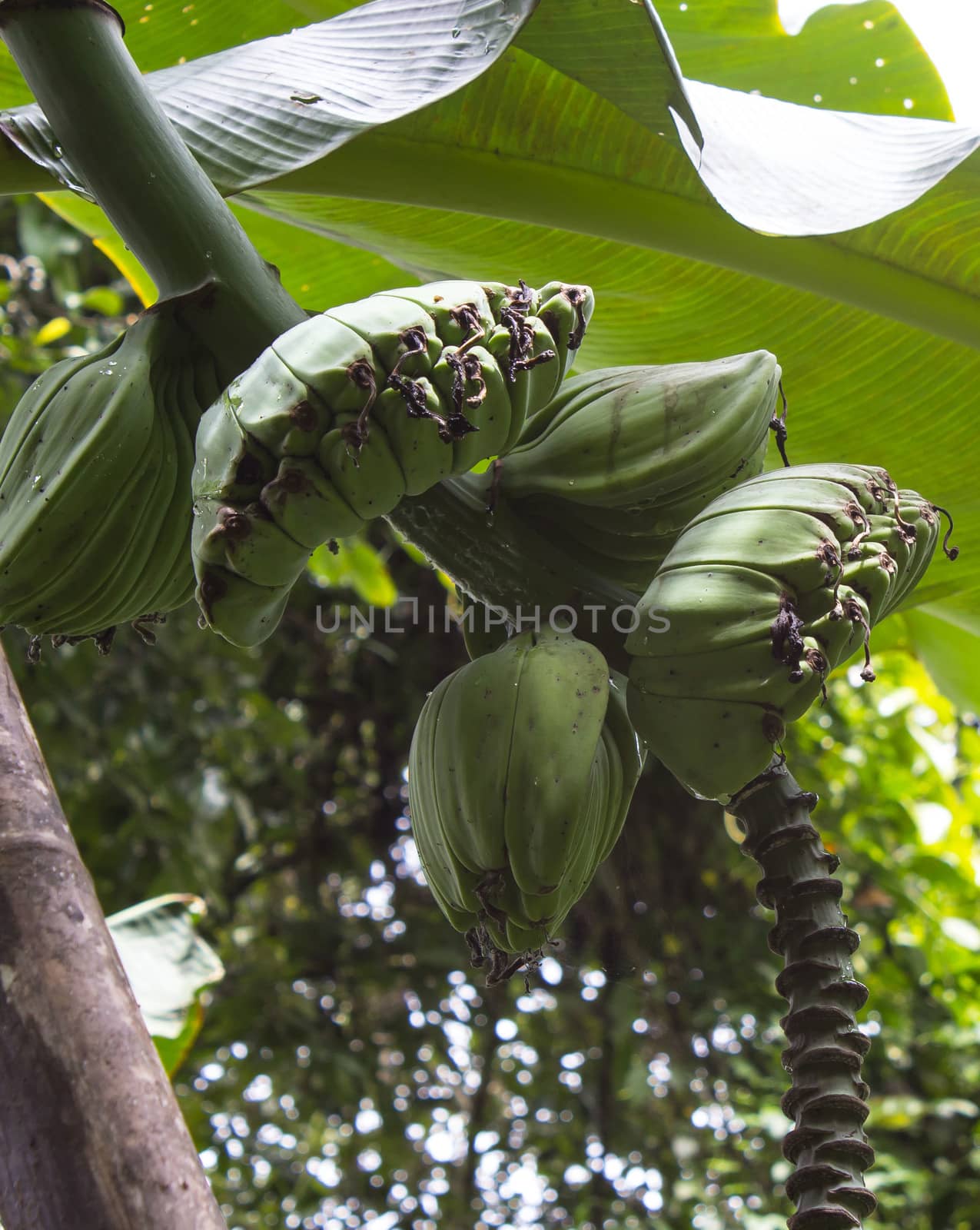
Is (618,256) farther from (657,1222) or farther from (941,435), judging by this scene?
(657,1222)

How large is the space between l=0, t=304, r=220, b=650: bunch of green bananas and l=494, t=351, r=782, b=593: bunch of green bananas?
0.19 metres

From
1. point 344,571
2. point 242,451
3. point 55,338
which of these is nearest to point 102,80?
point 242,451

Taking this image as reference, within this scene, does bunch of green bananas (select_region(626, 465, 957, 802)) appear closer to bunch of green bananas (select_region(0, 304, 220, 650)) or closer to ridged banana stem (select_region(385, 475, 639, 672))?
ridged banana stem (select_region(385, 475, 639, 672))

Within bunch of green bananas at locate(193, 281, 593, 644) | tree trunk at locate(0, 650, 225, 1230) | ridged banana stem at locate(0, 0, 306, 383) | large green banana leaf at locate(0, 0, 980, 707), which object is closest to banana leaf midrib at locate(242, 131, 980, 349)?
large green banana leaf at locate(0, 0, 980, 707)

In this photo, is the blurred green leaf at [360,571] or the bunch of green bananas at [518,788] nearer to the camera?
the bunch of green bananas at [518,788]

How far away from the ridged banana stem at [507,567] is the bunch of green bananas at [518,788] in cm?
3

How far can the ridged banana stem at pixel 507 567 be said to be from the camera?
66 cm

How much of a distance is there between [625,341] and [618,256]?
0.33 ft

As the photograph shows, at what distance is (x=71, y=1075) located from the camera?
0.62 metres

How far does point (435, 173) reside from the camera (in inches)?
39.1

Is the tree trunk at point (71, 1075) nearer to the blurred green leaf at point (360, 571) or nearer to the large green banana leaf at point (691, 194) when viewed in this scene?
the large green banana leaf at point (691, 194)

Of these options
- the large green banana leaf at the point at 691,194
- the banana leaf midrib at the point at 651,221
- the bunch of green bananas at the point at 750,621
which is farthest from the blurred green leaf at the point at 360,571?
the bunch of green bananas at the point at 750,621

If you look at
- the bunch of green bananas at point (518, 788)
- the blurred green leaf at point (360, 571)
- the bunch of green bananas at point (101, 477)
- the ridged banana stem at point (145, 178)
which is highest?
the ridged banana stem at point (145, 178)

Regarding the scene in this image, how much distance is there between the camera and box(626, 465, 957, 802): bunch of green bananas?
0.57 metres
